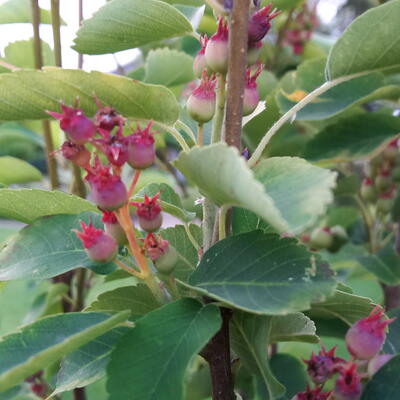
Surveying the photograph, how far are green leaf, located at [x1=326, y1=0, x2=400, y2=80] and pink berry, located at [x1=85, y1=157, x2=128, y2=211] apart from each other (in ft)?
1.13

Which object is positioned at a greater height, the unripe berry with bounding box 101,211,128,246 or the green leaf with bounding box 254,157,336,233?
the green leaf with bounding box 254,157,336,233

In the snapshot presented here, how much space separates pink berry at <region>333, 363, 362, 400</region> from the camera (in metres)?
0.57

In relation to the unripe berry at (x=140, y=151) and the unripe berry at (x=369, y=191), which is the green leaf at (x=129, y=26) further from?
the unripe berry at (x=369, y=191)

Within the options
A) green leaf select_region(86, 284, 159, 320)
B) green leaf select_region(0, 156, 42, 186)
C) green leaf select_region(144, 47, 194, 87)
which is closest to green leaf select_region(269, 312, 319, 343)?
green leaf select_region(86, 284, 159, 320)

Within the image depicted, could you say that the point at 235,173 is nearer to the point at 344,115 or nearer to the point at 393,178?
the point at 344,115

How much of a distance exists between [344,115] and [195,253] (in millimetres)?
648

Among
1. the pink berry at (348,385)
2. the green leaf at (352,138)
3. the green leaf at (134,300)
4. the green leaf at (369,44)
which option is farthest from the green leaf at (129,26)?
the green leaf at (352,138)

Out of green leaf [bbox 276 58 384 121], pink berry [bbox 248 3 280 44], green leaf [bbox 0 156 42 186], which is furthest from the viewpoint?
green leaf [bbox 0 156 42 186]

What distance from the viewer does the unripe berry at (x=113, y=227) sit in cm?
59

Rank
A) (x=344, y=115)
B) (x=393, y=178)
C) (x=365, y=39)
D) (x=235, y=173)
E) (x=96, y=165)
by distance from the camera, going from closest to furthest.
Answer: (x=235, y=173) → (x=96, y=165) → (x=365, y=39) → (x=344, y=115) → (x=393, y=178)

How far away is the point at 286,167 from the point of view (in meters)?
0.53

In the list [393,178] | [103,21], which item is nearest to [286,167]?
[103,21]

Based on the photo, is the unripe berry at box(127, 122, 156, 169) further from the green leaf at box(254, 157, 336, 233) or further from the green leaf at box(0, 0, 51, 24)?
the green leaf at box(0, 0, 51, 24)

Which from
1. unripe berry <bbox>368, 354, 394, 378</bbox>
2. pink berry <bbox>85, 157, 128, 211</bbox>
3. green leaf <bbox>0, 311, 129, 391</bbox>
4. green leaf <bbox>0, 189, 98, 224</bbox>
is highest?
pink berry <bbox>85, 157, 128, 211</bbox>
